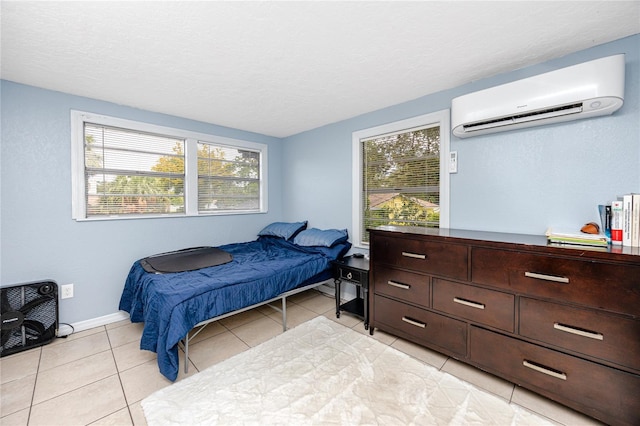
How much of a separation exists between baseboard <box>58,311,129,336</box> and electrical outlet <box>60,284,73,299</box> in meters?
0.26

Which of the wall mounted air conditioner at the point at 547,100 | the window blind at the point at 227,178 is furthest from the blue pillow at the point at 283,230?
the wall mounted air conditioner at the point at 547,100

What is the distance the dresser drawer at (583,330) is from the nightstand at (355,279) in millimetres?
1248

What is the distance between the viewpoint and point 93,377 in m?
1.86

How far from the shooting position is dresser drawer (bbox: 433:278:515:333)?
1.69 metres

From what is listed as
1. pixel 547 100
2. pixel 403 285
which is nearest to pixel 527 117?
pixel 547 100

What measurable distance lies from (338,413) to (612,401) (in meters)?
1.49

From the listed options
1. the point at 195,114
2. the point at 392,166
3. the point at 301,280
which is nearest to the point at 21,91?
the point at 195,114

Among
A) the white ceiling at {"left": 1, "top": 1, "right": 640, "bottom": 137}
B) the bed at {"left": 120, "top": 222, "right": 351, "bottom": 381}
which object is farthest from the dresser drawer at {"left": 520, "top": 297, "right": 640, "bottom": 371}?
the bed at {"left": 120, "top": 222, "right": 351, "bottom": 381}

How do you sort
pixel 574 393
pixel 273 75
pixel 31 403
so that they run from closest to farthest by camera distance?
pixel 574 393, pixel 31 403, pixel 273 75

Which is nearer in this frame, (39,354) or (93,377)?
(93,377)

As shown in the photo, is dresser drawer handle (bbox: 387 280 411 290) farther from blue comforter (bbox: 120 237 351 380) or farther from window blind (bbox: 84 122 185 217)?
window blind (bbox: 84 122 185 217)

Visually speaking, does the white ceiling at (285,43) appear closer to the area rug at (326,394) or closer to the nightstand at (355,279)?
the nightstand at (355,279)

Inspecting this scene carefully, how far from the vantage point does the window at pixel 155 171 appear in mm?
2643

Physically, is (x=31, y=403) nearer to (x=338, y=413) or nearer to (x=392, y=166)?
(x=338, y=413)
